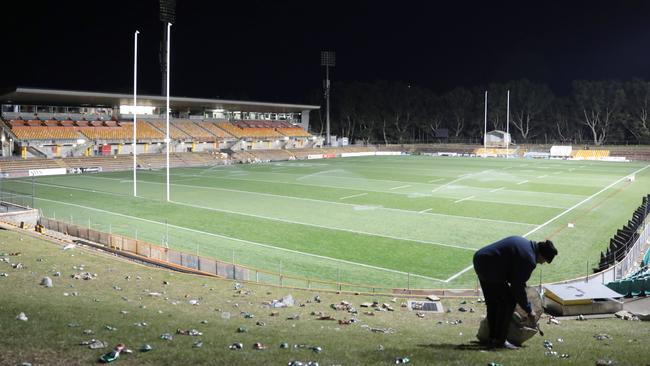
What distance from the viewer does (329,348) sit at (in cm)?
750

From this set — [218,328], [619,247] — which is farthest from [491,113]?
[218,328]

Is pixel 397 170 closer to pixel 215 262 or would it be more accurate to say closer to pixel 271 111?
pixel 271 111

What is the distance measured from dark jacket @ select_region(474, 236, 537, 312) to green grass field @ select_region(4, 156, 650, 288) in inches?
434

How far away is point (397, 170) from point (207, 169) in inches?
818

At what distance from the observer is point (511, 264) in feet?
22.1

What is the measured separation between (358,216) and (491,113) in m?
90.5

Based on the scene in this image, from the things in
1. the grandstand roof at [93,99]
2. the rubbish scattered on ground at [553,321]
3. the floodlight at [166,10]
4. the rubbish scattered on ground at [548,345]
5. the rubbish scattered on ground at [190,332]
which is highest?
the floodlight at [166,10]

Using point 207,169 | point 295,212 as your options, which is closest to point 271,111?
point 207,169

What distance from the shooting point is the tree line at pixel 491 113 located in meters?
103

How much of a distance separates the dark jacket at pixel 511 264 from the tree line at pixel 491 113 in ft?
346

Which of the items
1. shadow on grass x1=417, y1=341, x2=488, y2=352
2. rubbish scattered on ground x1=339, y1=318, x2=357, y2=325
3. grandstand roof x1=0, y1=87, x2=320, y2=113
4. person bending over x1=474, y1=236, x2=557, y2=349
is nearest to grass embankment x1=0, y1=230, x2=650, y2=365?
shadow on grass x1=417, y1=341, x2=488, y2=352

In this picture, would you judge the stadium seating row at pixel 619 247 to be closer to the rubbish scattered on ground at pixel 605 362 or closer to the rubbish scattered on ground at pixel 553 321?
the rubbish scattered on ground at pixel 553 321

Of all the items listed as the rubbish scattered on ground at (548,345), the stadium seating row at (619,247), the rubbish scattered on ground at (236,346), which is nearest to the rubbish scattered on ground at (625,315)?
the rubbish scattered on ground at (548,345)

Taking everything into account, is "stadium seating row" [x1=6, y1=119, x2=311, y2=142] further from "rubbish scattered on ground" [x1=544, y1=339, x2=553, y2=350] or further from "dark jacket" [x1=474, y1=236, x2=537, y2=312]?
"dark jacket" [x1=474, y1=236, x2=537, y2=312]
